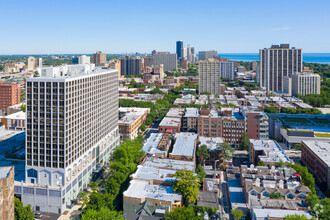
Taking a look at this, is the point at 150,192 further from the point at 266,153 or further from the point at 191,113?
the point at 191,113

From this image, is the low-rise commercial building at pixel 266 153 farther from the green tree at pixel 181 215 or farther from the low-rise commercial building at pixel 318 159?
the green tree at pixel 181 215

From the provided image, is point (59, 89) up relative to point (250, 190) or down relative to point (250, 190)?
up

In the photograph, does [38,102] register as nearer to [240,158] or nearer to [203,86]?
[240,158]

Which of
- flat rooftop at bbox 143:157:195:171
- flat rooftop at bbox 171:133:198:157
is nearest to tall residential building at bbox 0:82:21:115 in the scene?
flat rooftop at bbox 171:133:198:157

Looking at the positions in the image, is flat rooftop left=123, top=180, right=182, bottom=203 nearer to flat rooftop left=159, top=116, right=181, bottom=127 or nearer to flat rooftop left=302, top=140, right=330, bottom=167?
flat rooftop left=302, top=140, right=330, bottom=167

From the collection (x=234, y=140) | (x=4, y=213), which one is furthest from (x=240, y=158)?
(x=4, y=213)
